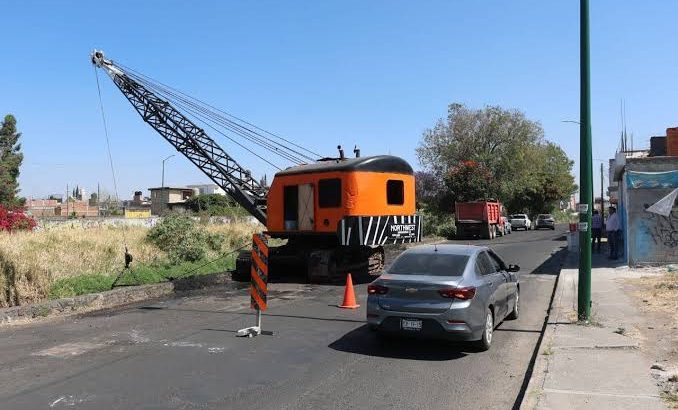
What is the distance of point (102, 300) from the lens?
12.5m

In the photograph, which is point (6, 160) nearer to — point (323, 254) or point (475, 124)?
point (475, 124)

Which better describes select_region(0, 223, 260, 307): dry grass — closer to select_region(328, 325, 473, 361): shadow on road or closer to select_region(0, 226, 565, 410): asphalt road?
select_region(0, 226, 565, 410): asphalt road

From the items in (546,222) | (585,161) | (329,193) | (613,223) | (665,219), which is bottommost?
(546,222)

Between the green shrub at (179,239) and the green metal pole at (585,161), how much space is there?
12.4 meters

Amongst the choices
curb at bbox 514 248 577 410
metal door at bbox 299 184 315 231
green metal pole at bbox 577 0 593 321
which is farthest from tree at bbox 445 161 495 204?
green metal pole at bbox 577 0 593 321

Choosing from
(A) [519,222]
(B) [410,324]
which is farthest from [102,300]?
(A) [519,222]

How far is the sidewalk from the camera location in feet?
18.8

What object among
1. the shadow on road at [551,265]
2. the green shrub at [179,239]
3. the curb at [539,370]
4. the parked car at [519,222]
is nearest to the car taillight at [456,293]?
the curb at [539,370]

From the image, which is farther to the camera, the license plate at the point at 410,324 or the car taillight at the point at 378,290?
the car taillight at the point at 378,290

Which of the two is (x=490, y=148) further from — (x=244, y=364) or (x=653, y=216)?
(x=244, y=364)

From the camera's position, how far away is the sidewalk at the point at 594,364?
5734mm

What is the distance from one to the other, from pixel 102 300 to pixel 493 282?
830cm

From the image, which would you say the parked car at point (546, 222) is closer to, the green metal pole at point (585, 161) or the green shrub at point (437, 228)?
the green shrub at point (437, 228)

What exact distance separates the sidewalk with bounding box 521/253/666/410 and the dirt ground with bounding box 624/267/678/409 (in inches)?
5.5
